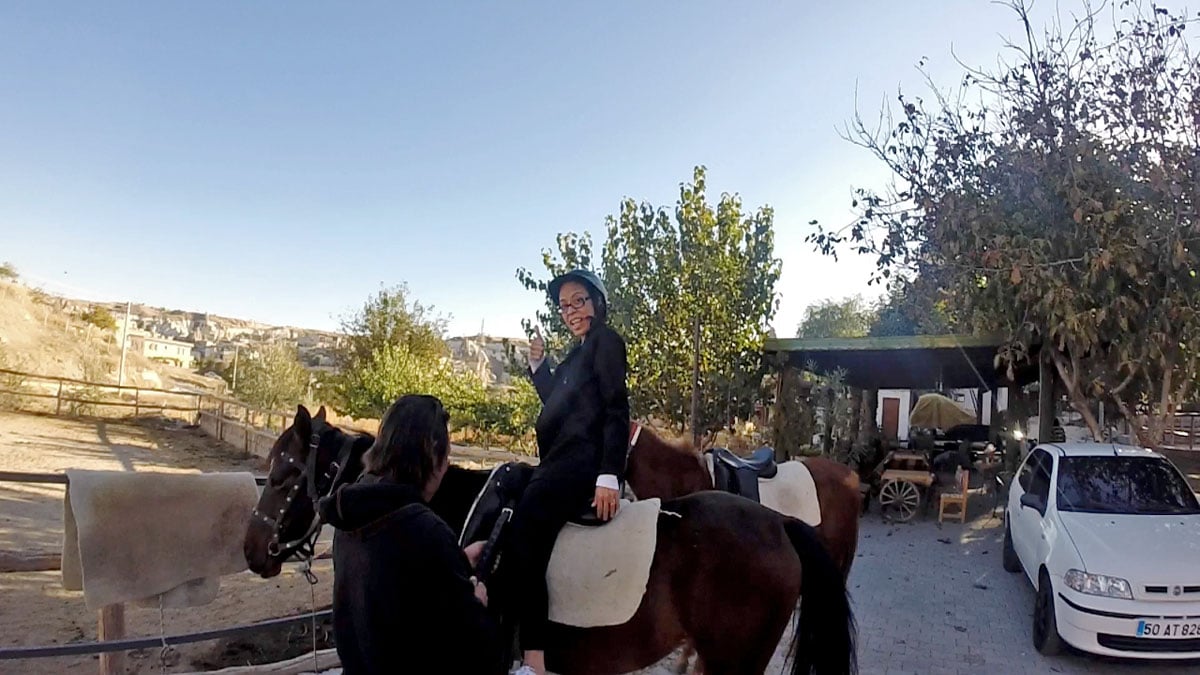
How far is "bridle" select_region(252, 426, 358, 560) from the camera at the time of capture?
9.08ft

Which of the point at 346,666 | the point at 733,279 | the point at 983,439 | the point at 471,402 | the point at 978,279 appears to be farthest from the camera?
the point at 471,402

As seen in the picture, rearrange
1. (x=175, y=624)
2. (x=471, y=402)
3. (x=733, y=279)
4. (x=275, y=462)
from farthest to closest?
(x=471, y=402)
(x=733, y=279)
(x=175, y=624)
(x=275, y=462)

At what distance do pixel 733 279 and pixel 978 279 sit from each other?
4.10 m

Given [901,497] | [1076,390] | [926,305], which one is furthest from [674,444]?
[901,497]

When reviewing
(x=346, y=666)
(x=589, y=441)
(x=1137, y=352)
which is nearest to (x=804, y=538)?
(x=589, y=441)

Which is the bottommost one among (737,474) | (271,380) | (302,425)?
(271,380)

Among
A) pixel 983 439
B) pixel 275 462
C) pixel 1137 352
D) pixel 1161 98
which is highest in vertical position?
pixel 1161 98

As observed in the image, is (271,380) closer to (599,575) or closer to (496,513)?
(496,513)

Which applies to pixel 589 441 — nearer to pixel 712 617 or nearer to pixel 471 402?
pixel 712 617

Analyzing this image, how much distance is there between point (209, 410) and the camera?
77.7ft

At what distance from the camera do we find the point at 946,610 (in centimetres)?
628

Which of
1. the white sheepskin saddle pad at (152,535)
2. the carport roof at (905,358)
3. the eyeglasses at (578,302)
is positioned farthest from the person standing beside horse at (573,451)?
the carport roof at (905,358)

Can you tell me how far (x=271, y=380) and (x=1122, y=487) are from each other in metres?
26.0

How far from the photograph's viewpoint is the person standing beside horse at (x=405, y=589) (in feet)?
4.92
